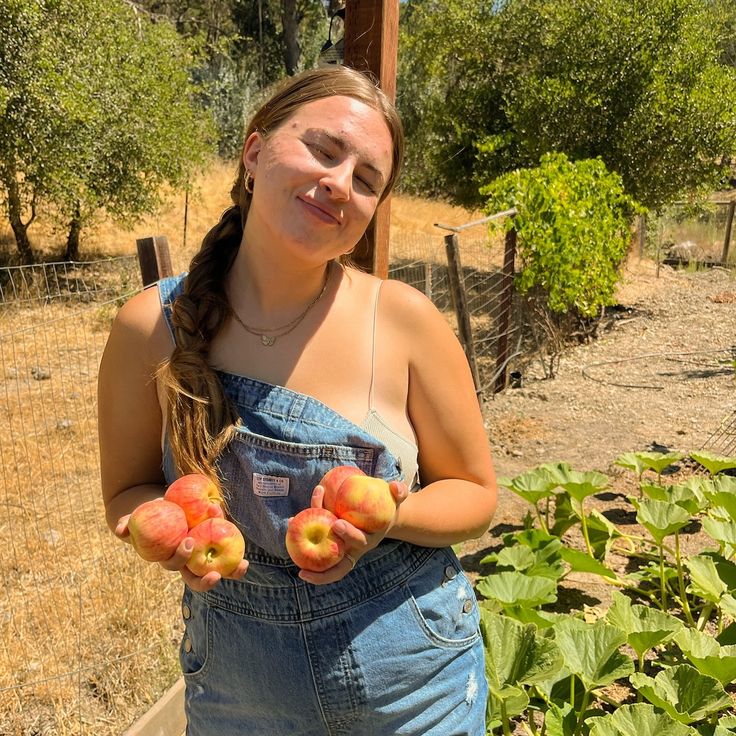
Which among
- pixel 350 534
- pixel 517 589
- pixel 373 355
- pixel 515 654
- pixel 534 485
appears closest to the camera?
pixel 350 534

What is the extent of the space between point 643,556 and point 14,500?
401 centimetres

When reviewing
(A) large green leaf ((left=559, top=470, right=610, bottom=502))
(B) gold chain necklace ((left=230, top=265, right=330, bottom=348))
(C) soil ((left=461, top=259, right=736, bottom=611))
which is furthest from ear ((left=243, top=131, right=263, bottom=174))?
(C) soil ((left=461, top=259, right=736, bottom=611))

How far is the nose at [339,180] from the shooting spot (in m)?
1.27

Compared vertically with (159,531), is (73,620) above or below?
below

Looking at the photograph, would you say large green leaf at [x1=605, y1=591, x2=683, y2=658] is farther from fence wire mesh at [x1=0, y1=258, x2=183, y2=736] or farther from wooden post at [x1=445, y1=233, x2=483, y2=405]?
wooden post at [x1=445, y1=233, x2=483, y2=405]

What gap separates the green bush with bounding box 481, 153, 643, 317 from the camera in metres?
7.22

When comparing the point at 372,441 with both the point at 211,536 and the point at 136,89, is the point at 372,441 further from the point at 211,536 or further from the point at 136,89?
the point at 136,89

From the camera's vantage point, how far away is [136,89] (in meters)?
11.7

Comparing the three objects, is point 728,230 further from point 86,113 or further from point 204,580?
point 204,580

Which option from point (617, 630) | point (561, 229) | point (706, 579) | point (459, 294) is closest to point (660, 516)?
point (706, 579)

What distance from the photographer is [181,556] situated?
4.12 feet

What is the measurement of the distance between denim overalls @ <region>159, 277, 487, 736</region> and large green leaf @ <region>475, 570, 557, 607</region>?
4.68ft

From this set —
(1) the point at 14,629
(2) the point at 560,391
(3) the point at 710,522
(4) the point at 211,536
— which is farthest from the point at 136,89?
(4) the point at 211,536

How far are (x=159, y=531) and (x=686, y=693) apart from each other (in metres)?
1.83
